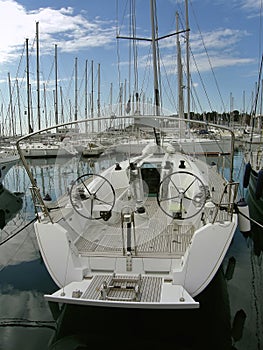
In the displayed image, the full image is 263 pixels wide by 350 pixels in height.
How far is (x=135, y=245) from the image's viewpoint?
489 cm

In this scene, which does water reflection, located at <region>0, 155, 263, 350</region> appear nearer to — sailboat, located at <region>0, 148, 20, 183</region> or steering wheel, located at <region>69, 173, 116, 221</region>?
steering wheel, located at <region>69, 173, 116, 221</region>

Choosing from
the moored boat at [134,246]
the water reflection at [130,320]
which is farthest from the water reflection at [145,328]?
the moored boat at [134,246]

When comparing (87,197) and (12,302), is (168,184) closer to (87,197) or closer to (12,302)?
(87,197)

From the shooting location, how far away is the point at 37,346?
4.32m

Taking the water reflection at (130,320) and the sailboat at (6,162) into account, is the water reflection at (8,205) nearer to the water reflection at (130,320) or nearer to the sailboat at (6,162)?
the sailboat at (6,162)

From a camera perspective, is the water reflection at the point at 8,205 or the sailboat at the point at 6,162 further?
the sailboat at the point at 6,162

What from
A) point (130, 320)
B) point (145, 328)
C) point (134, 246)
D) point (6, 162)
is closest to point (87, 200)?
point (134, 246)

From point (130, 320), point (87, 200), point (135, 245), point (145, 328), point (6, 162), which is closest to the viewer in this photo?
point (145, 328)

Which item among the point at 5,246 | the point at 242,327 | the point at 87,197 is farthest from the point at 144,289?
the point at 5,246

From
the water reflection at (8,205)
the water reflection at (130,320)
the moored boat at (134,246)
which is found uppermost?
the moored boat at (134,246)

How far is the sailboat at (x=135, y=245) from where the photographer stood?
416 centimetres

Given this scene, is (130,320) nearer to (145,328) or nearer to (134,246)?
→ (145,328)

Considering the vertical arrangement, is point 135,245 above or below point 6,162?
below

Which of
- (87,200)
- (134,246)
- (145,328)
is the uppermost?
(87,200)
